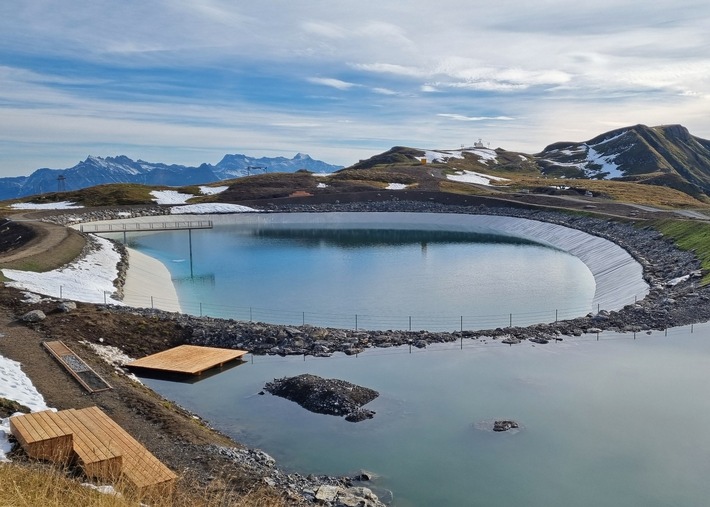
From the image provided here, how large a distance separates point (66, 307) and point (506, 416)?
20.0 m

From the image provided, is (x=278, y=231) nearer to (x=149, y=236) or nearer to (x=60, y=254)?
(x=149, y=236)

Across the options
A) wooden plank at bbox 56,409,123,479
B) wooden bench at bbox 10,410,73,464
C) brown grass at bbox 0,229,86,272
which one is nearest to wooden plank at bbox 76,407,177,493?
wooden plank at bbox 56,409,123,479

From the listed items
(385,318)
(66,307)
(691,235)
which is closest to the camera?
(66,307)

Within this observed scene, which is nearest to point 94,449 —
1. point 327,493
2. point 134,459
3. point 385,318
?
point 134,459

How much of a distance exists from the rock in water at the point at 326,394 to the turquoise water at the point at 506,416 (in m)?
0.40

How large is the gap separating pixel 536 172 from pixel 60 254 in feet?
496

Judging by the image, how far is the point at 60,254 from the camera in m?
43.4

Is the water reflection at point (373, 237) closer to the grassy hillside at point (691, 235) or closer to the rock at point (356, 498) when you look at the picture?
the grassy hillside at point (691, 235)

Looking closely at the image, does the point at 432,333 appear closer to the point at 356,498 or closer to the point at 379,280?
the point at 356,498

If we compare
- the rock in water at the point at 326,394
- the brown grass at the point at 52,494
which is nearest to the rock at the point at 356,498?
the brown grass at the point at 52,494

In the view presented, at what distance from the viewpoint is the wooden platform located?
24328 millimetres

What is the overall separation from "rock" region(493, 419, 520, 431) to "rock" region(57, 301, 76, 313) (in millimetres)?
19700

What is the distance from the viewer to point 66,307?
27.4m

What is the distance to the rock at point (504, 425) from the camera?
60.7 ft
